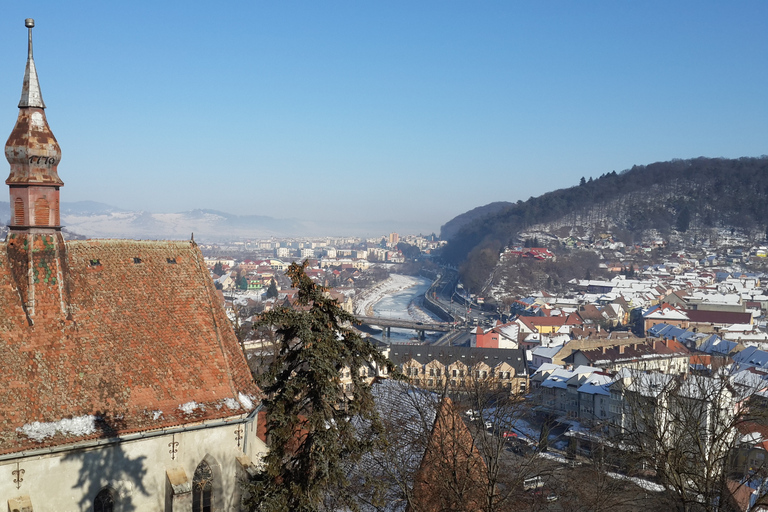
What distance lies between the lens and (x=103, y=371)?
44.2ft

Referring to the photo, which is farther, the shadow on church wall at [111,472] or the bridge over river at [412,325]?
the bridge over river at [412,325]

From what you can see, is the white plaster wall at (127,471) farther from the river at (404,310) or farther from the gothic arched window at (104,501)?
the river at (404,310)

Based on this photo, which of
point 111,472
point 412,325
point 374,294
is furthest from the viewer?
point 374,294

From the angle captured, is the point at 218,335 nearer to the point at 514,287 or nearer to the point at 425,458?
the point at 425,458

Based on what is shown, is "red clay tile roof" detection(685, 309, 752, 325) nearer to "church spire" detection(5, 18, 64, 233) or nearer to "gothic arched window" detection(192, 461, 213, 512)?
"gothic arched window" detection(192, 461, 213, 512)

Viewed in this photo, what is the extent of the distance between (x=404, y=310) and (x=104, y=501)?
11684 centimetres

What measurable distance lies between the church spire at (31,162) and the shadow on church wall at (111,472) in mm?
4427

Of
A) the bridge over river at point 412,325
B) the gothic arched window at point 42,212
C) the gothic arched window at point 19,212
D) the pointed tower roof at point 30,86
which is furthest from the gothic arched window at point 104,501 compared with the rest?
the bridge over river at point 412,325

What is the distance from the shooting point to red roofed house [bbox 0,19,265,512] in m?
12.6

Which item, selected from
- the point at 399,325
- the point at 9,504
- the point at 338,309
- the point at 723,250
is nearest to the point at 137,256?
the point at 9,504

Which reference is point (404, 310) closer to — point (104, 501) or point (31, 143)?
point (31, 143)

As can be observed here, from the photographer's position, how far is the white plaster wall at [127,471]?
40.6 ft

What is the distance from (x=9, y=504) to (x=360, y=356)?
7.04m

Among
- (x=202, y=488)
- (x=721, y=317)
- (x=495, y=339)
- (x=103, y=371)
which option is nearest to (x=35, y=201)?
(x=103, y=371)
